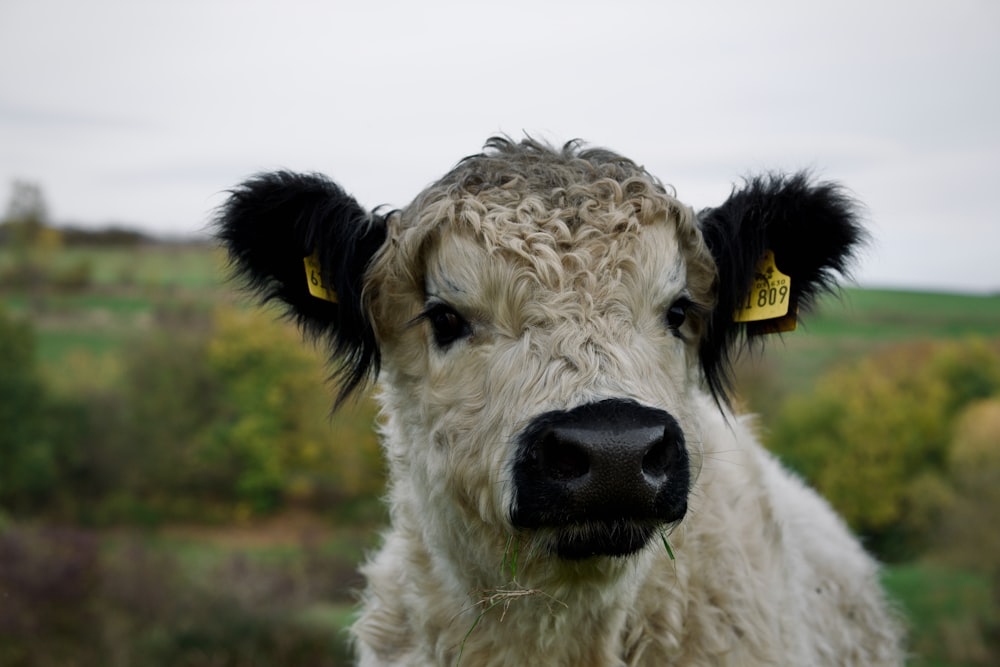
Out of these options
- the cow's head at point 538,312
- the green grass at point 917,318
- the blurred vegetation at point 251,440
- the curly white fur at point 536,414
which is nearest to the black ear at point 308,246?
the cow's head at point 538,312

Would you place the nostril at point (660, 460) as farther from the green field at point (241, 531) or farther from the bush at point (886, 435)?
the bush at point (886, 435)

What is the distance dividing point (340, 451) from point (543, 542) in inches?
2111

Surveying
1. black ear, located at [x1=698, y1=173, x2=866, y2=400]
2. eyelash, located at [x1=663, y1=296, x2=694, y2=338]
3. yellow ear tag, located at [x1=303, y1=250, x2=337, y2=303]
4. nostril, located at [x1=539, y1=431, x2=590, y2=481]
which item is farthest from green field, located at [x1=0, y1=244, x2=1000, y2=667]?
nostril, located at [x1=539, y1=431, x2=590, y2=481]

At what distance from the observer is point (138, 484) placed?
54094mm

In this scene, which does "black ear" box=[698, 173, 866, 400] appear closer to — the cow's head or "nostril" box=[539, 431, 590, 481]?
the cow's head

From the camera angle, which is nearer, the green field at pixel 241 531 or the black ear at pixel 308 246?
the black ear at pixel 308 246

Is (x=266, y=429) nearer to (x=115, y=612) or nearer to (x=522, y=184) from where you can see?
(x=115, y=612)

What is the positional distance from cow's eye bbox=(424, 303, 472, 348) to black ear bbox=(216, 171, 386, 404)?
0.48 metres

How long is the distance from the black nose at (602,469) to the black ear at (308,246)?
1.52 metres

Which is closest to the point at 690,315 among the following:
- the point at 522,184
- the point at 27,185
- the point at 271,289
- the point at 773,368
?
the point at 522,184

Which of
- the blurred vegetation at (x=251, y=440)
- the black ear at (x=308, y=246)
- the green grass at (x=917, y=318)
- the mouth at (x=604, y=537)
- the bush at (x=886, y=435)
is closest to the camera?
the mouth at (x=604, y=537)

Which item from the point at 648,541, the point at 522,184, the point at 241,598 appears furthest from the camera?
the point at 241,598

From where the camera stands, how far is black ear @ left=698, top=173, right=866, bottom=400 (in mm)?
4402

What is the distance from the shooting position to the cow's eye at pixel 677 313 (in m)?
4.17
